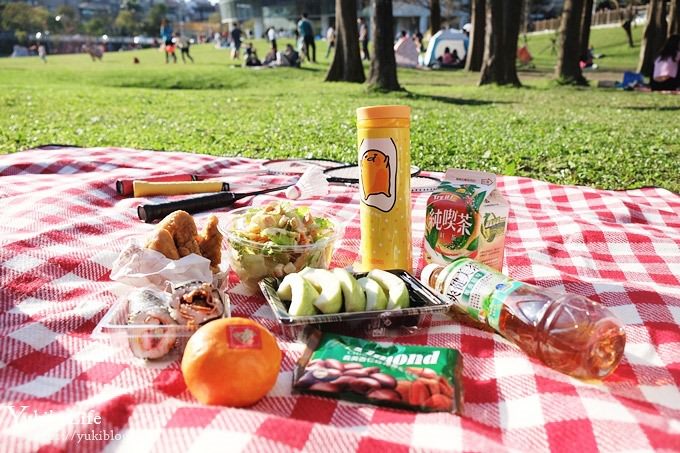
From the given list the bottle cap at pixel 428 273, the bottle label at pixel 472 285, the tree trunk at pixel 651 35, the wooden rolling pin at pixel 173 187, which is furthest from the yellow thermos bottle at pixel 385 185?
the tree trunk at pixel 651 35

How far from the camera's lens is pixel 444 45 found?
27.0 metres

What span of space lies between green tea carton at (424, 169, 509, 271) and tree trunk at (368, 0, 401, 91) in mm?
11827

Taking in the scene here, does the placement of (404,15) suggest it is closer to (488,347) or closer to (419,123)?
(419,123)

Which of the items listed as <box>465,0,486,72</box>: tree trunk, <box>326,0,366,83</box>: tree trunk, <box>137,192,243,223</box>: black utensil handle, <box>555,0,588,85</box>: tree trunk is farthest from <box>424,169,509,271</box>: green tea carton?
<box>465,0,486,72</box>: tree trunk

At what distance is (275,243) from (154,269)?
0.40 m

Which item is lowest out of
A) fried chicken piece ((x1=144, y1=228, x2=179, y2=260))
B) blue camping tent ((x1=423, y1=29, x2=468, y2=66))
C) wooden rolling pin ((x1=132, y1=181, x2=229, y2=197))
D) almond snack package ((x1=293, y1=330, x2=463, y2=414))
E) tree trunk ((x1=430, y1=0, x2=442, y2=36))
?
almond snack package ((x1=293, y1=330, x2=463, y2=414))

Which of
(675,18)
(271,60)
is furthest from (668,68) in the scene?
(271,60)

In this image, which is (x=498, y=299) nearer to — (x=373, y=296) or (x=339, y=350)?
(x=373, y=296)

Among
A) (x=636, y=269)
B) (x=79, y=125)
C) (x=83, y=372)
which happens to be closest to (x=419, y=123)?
(x=79, y=125)

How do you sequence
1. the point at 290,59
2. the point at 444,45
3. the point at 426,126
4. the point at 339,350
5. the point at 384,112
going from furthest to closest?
1. the point at 444,45
2. the point at 290,59
3. the point at 426,126
4. the point at 384,112
5. the point at 339,350

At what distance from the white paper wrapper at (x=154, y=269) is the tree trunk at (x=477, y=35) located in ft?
70.5

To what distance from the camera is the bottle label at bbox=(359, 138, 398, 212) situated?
1840 millimetres

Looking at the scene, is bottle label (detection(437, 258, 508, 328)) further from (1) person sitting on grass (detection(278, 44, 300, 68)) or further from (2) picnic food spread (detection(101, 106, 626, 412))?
(1) person sitting on grass (detection(278, 44, 300, 68))

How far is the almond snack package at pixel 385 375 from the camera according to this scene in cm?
130
